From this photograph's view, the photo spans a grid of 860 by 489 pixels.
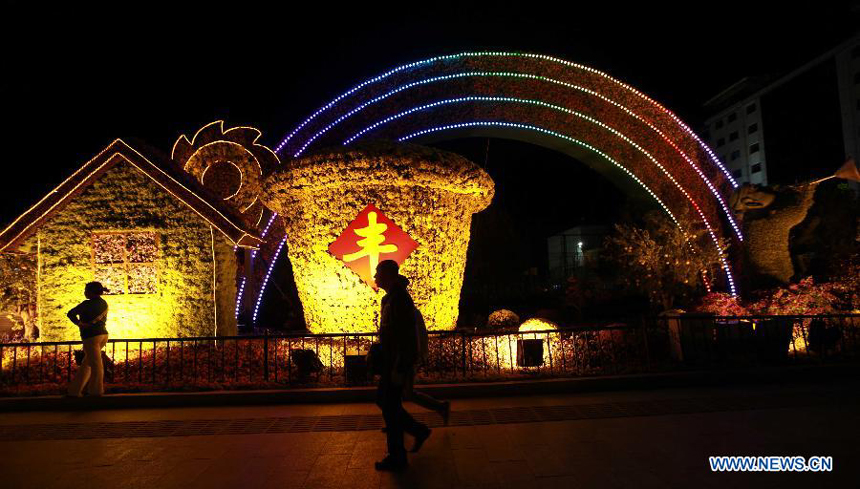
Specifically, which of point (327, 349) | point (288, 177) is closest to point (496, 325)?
point (327, 349)

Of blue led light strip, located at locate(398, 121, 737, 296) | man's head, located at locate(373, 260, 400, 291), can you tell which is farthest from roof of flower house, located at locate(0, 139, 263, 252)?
man's head, located at locate(373, 260, 400, 291)

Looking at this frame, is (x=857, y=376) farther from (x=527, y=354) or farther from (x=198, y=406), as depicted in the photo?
(x=198, y=406)

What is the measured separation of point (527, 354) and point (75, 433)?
224 inches

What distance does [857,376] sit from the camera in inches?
303

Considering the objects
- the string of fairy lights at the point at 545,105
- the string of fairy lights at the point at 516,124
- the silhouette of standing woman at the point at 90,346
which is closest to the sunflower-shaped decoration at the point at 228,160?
the string of fairy lights at the point at 516,124

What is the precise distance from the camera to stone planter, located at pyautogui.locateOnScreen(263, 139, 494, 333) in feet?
27.6

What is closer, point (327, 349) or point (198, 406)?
point (198, 406)

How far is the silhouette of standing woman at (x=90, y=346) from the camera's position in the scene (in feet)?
22.8

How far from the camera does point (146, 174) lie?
375 inches

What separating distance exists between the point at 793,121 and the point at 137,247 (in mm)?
59785

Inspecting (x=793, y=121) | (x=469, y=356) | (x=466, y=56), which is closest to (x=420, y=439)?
(x=469, y=356)

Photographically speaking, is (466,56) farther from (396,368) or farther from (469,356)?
(396,368)

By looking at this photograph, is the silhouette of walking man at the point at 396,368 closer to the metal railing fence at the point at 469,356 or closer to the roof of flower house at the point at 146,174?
the metal railing fence at the point at 469,356

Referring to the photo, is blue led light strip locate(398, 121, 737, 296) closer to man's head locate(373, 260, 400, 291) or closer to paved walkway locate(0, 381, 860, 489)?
paved walkway locate(0, 381, 860, 489)
